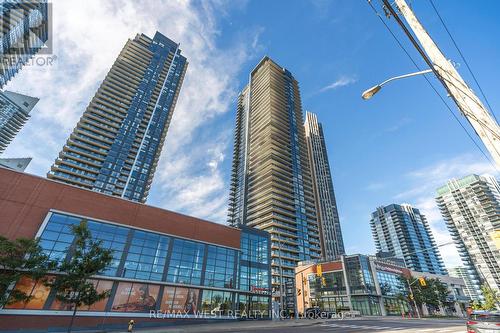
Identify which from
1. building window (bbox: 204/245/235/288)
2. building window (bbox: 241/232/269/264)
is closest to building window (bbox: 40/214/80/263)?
building window (bbox: 204/245/235/288)

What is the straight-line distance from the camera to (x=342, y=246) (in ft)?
328

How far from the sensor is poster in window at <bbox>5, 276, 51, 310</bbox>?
2049cm

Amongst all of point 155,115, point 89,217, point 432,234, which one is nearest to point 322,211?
point 155,115

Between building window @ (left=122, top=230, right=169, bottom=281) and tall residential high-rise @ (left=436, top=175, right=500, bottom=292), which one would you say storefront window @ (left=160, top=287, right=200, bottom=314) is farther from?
tall residential high-rise @ (left=436, top=175, right=500, bottom=292)

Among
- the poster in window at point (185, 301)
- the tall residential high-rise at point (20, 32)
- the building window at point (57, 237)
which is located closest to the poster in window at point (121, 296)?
the poster in window at point (185, 301)

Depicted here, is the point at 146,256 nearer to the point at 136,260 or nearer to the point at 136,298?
the point at 136,260

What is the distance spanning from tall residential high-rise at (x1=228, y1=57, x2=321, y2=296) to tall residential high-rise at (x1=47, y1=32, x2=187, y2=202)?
38.3 metres

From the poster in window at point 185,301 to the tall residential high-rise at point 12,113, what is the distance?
15287 cm

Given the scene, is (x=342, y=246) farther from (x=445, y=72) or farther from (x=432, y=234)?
(x=432, y=234)

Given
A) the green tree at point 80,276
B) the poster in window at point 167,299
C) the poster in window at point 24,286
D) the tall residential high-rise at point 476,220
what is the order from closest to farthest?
1. the green tree at point 80,276
2. the poster in window at point 24,286
3. the poster in window at point 167,299
4. the tall residential high-rise at point 476,220

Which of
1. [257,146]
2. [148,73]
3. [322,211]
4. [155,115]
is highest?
[148,73]

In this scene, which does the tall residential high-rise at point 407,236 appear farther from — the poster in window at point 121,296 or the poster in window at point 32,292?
the poster in window at point 32,292

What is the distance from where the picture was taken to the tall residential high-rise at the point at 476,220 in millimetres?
123750

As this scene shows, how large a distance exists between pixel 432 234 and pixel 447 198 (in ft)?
123
